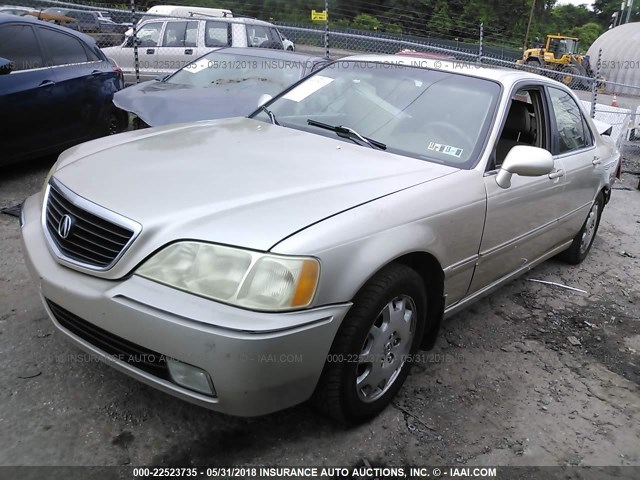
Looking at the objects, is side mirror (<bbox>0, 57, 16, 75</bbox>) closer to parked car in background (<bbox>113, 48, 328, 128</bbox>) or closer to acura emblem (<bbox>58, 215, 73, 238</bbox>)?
parked car in background (<bbox>113, 48, 328, 128</bbox>)

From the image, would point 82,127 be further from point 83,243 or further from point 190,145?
point 83,243

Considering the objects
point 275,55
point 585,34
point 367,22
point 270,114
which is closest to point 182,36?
point 275,55

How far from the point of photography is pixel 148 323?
2023 millimetres

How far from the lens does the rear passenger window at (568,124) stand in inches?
154

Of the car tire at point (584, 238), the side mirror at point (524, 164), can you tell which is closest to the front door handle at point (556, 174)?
the side mirror at point (524, 164)

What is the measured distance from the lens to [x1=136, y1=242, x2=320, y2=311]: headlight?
201cm

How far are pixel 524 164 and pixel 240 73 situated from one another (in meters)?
4.05

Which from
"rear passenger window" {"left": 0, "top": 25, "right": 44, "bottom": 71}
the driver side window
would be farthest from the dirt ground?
"rear passenger window" {"left": 0, "top": 25, "right": 44, "bottom": 71}

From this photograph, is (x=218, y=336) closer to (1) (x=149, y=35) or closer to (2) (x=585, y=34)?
(1) (x=149, y=35)

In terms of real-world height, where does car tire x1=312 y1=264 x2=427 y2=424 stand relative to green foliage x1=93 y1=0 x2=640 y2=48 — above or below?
below

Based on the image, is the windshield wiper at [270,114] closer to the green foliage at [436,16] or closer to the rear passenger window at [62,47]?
the rear passenger window at [62,47]

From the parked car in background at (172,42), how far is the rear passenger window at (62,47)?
4.13 m

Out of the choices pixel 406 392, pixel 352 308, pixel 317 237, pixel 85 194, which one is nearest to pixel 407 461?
pixel 406 392

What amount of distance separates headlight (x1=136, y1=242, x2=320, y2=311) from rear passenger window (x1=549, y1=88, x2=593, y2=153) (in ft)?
8.51
